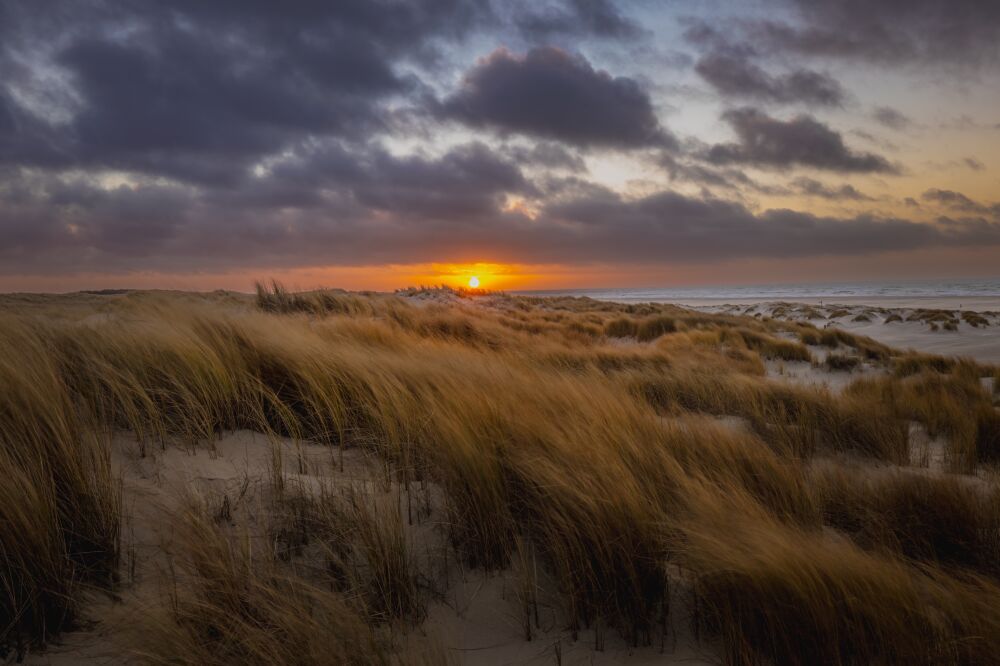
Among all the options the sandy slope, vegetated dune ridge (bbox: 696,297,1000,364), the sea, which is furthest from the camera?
the sea

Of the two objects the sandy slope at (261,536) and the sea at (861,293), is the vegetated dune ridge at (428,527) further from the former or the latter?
the sea at (861,293)

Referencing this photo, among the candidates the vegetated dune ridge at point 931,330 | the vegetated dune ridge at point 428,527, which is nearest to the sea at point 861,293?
the vegetated dune ridge at point 931,330

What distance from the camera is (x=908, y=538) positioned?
6.82ft

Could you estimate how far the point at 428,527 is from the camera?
2025 millimetres

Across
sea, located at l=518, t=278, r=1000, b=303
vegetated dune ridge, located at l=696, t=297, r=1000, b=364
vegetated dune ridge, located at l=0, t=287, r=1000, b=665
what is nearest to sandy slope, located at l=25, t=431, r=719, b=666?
vegetated dune ridge, located at l=0, t=287, r=1000, b=665

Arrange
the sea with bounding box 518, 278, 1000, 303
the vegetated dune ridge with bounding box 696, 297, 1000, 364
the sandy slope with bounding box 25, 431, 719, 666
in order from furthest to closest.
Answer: the sea with bounding box 518, 278, 1000, 303 < the vegetated dune ridge with bounding box 696, 297, 1000, 364 < the sandy slope with bounding box 25, 431, 719, 666

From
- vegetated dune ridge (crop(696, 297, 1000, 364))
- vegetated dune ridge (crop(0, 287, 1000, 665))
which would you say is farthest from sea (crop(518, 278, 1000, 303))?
vegetated dune ridge (crop(0, 287, 1000, 665))

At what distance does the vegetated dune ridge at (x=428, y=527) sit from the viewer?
1.40 metres

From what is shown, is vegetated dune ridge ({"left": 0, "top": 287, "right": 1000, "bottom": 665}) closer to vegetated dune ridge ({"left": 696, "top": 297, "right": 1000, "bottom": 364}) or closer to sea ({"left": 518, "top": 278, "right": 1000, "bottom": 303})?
vegetated dune ridge ({"left": 696, "top": 297, "right": 1000, "bottom": 364})

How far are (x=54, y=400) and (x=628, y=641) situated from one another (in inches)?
98.3

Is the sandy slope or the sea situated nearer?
the sandy slope

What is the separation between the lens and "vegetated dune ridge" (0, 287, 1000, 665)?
4.59ft

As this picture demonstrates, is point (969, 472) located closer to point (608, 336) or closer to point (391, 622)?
point (391, 622)

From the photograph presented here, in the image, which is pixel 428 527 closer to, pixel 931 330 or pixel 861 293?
pixel 931 330
